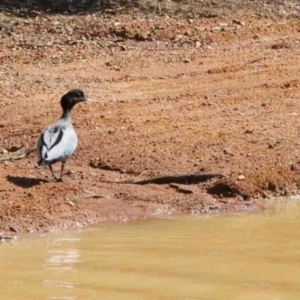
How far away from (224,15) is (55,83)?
3.72m

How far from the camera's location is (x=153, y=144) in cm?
1138

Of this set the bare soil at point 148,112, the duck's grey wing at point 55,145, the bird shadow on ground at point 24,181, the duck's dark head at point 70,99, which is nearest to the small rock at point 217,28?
the bare soil at point 148,112

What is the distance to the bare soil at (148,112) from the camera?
31.3 ft

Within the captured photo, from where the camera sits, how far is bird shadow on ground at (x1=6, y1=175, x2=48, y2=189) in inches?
383

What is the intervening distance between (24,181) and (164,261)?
104 inches

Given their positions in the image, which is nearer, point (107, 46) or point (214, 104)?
point (214, 104)

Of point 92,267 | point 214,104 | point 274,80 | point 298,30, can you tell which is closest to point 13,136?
point 214,104

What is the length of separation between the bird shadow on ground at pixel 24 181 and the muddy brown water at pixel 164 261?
1151 mm

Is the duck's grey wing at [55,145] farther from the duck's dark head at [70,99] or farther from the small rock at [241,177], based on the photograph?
the small rock at [241,177]

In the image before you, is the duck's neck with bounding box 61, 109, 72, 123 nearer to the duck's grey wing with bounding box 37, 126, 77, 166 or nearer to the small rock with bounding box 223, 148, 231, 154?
the duck's grey wing with bounding box 37, 126, 77, 166

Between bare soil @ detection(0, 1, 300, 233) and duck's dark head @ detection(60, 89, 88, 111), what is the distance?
0.46 metres

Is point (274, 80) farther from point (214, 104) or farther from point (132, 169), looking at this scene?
point (132, 169)

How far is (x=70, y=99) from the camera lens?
445 inches

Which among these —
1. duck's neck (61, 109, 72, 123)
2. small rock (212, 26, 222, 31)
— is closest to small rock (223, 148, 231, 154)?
duck's neck (61, 109, 72, 123)
